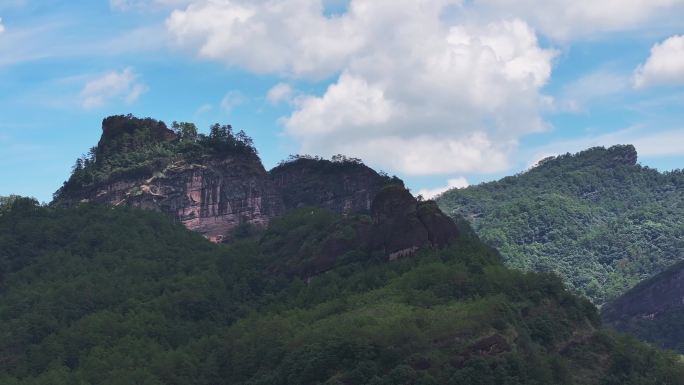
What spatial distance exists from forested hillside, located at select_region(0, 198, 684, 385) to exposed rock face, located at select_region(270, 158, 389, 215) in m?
23.8

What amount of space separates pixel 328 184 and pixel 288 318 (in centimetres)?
6766

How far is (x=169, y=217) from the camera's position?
168875mm

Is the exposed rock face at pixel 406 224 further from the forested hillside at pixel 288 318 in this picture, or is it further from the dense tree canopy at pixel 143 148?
the dense tree canopy at pixel 143 148

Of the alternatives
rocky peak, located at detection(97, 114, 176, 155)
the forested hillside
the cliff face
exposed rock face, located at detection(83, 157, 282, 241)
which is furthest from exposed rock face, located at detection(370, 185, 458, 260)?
rocky peak, located at detection(97, 114, 176, 155)

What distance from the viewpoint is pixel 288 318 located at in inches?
4537

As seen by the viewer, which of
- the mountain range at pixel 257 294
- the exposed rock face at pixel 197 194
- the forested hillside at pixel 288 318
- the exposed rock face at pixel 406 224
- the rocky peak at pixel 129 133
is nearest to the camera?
the forested hillside at pixel 288 318

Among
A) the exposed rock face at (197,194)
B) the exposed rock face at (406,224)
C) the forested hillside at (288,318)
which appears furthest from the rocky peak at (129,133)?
the exposed rock face at (406,224)

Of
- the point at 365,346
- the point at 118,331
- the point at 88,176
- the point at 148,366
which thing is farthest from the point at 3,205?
the point at 365,346

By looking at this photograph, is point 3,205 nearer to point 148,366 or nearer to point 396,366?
point 148,366

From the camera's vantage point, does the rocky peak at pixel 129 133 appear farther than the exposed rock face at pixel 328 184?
Yes

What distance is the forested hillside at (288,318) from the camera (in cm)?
9931

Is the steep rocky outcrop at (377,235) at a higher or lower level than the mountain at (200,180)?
lower

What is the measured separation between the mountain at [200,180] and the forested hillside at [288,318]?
19.3 m

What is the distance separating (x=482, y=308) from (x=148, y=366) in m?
31.4
